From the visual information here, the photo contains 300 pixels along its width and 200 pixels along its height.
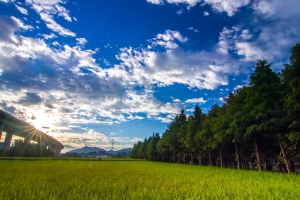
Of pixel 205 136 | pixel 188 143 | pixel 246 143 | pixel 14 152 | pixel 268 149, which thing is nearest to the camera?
pixel 268 149

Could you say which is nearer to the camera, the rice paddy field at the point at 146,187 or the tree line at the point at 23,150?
the rice paddy field at the point at 146,187

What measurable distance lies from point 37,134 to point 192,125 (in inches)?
3147

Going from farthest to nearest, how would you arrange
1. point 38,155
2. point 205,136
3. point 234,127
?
point 38,155 < point 205,136 < point 234,127

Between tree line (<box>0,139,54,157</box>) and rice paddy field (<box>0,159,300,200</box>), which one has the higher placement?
tree line (<box>0,139,54,157</box>)

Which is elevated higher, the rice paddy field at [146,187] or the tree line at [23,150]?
the tree line at [23,150]

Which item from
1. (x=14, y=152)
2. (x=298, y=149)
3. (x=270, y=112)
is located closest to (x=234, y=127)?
(x=270, y=112)

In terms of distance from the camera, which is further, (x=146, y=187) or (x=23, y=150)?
(x=23, y=150)

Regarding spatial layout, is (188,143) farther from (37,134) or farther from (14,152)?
(37,134)

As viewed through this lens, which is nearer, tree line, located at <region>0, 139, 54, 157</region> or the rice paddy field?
the rice paddy field

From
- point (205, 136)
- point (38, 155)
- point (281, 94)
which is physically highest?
point (281, 94)

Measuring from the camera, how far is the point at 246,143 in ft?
96.2

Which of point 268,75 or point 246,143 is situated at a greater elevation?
point 268,75

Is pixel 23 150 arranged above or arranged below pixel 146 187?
above

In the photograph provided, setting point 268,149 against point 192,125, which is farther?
point 192,125
